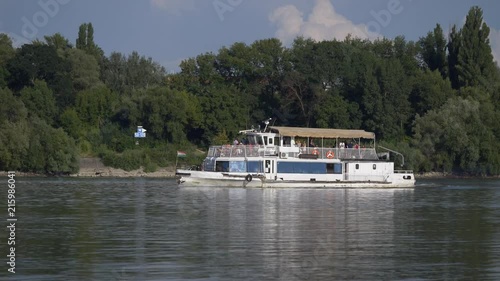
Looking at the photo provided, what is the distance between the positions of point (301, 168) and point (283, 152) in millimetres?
1617

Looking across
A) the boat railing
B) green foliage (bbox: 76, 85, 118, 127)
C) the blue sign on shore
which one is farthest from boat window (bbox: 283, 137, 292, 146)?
green foliage (bbox: 76, 85, 118, 127)

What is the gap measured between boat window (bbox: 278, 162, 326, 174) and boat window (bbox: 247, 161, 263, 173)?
1.27 meters

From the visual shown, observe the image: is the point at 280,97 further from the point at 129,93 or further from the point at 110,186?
the point at 110,186

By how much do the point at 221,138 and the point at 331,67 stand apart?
1595 centimetres

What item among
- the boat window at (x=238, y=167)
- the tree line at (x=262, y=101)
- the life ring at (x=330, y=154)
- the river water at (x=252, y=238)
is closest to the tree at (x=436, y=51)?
the tree line at (x=262, y=101)

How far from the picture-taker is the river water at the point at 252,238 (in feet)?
81.5

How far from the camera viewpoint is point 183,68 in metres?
108

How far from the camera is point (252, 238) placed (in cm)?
3164

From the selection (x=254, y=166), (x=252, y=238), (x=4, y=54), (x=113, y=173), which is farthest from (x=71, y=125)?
(x=252, y=238)

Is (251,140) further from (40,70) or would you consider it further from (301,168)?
(40,70)

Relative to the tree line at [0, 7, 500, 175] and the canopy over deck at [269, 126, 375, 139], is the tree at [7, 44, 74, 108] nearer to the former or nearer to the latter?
the tree line at [0, 7, 500, 175]

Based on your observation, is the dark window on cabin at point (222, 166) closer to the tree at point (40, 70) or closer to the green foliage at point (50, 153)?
the green foliage at point (50, 153)

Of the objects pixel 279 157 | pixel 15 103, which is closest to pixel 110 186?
pixel 279 157

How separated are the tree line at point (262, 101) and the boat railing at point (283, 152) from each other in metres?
21.0
